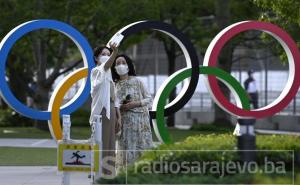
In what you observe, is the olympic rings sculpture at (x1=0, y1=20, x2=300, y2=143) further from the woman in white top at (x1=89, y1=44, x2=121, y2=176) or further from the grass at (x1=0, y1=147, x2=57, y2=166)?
the grass at (x1=0, y1=147, x2=57, y2=166)

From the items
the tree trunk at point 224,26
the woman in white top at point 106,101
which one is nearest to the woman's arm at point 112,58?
the woman in white top at point 106,101

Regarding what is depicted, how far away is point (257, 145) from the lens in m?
9.99

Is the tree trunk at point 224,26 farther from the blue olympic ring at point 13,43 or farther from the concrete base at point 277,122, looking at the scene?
the blue olympic ring at point 13,43

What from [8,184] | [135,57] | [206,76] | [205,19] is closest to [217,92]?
[206,76]

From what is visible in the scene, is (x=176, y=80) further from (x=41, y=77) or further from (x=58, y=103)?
(x=41, y=77)

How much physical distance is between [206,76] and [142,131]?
2573 mm

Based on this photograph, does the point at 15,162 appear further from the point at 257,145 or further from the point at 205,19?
the point at 205,19

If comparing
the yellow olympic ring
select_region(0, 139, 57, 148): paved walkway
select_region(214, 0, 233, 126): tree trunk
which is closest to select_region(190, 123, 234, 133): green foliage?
select_region(214, 0, 233, 126): tree trunk

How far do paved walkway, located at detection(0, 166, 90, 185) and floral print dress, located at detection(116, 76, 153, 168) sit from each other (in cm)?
85

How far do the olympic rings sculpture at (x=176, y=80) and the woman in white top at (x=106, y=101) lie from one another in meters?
1.73

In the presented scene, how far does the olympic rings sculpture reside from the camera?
14219 mm

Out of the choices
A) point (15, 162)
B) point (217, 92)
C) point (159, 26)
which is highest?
point (159, 26)

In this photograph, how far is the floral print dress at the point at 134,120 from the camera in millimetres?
12375

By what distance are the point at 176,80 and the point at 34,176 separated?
9.61ft
